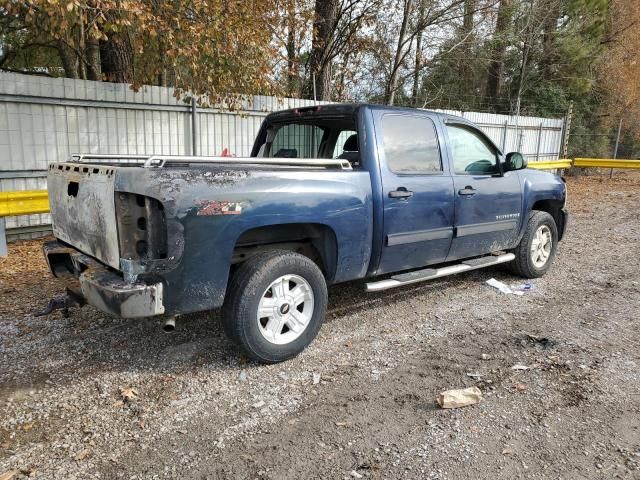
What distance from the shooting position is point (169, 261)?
3.26 metres

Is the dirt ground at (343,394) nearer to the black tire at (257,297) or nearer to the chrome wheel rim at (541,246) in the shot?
the black tire at (257,297)

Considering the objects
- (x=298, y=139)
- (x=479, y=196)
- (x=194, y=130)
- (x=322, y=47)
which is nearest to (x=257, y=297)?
(x=298, y=139)

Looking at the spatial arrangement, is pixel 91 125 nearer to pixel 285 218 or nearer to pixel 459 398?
pixel 285 218

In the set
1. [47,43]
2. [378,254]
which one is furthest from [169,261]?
[47,43]

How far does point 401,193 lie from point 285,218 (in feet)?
4.05

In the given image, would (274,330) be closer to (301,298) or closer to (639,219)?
(301,298)

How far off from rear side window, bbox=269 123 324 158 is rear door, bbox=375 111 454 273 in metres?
0.98

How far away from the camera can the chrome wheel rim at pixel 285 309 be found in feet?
12.4

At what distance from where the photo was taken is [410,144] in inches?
185

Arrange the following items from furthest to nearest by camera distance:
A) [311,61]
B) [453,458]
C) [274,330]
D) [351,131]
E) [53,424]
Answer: [311,61] → [351,131] → [274,330] → [53,424] → [453,458]

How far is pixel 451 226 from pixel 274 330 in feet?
7.12

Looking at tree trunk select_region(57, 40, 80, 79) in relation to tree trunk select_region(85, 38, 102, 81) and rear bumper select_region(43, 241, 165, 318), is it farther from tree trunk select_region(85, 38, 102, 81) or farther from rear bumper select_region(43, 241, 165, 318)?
rear bumper select_region(43, 241, 165, 318)

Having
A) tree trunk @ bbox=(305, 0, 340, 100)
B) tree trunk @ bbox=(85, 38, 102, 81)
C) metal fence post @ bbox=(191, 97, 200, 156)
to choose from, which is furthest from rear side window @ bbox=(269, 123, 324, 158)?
tree trunk @ bbox=(305, 0, 340, 100)

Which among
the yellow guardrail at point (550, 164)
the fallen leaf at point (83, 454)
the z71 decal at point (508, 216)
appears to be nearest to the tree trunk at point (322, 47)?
the yellow guardrail at point (550, 164)
